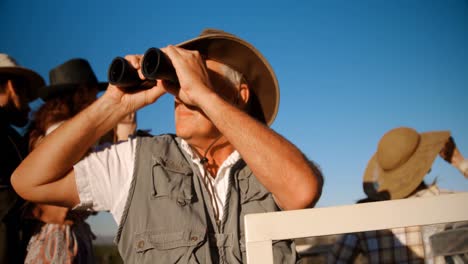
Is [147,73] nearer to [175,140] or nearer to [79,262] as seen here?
[175,140]

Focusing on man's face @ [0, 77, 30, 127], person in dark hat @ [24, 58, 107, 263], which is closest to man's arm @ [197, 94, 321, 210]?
person in dark hat @ [24, 58, 107, 263]

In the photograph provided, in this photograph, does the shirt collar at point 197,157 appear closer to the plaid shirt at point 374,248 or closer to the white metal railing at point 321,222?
the white metal railing at point 321,222

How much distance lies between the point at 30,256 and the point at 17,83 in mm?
1136

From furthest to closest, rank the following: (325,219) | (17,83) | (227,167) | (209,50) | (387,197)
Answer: (387,197) < (17,83) < (209,50) < (227,167) < (325,219)

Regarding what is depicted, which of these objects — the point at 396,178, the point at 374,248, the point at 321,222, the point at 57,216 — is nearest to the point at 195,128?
the point at 321,222

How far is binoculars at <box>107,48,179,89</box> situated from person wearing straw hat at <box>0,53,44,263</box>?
1.00m

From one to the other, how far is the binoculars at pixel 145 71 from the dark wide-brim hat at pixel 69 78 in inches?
52.4

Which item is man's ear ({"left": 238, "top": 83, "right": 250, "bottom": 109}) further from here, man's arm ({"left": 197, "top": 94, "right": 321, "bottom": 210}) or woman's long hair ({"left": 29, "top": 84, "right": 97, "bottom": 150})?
woman's long hair ({"left": 29, "top": 84, "right": 97, "bottom": 150})

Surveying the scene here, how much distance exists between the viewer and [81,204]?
151 cm

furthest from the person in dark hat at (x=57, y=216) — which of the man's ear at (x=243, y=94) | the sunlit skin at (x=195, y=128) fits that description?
the man's ear at (x=243, y=94)

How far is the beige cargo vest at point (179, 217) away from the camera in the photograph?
4.73ft

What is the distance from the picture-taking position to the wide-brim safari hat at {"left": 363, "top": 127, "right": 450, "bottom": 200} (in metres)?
3.24

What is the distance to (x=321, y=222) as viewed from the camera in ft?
2.79

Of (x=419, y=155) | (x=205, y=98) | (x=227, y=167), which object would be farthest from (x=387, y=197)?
(x=205, y=98)
